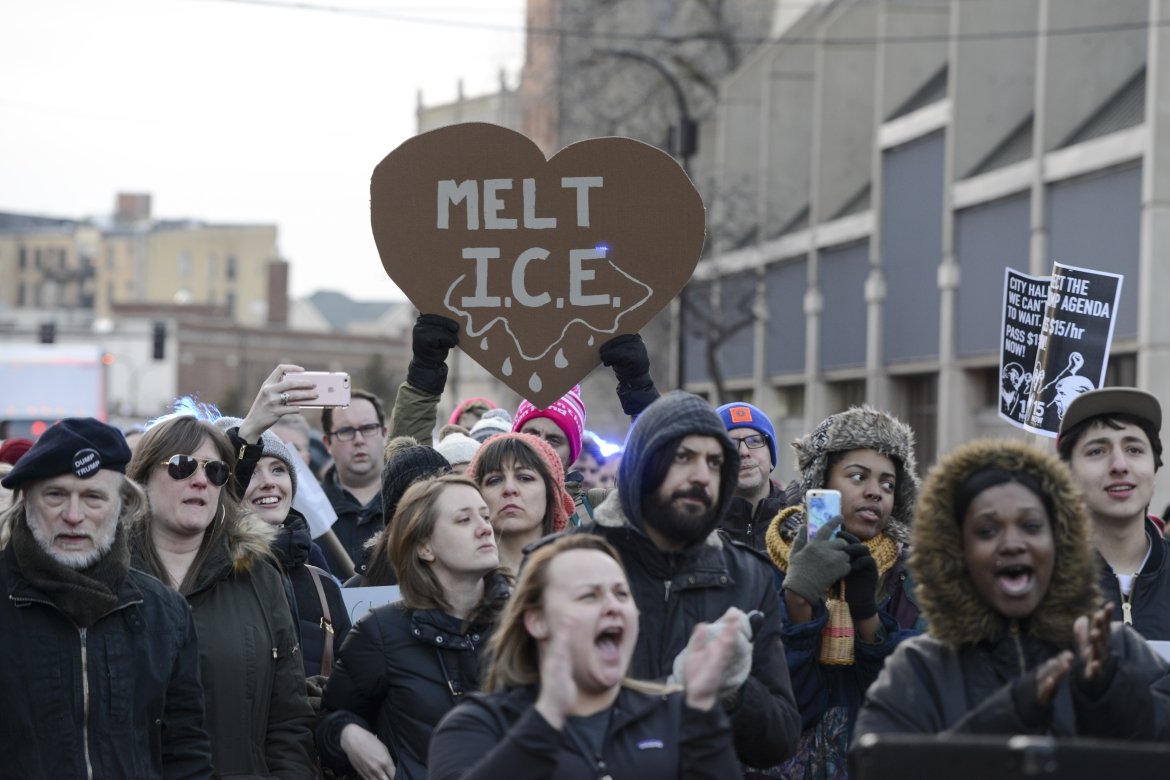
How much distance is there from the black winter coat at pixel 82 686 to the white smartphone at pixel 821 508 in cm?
187

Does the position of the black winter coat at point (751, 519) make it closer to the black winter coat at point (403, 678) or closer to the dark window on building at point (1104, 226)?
the black winter coat at point (403, 678)

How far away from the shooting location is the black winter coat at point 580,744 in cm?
394

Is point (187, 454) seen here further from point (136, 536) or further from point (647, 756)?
point (647, 756)

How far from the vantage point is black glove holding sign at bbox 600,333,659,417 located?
18.9 ft

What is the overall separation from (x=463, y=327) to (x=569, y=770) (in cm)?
261

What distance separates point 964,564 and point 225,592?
8.46ft

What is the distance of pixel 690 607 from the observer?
473cm

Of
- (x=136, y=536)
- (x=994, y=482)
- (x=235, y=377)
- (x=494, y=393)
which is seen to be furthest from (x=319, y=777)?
(x=235, y=377)

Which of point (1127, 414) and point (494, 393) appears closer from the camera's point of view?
point (1127, 414)

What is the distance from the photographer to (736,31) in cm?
4541

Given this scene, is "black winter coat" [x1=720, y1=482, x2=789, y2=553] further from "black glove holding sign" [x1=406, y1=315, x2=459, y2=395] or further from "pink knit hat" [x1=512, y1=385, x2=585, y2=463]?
"black glove holding sign" [x1=406, y1=315, x2=459, y2=395]

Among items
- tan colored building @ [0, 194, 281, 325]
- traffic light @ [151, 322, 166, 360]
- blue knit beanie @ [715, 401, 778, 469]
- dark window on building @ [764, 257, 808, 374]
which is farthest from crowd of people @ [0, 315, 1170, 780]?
tan colored building @ [0, 194, 281, 325]

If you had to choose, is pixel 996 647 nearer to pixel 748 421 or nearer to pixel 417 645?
pixel 417 645

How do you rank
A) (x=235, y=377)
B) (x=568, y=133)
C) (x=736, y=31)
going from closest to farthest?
(x=568, y=133) → (x=736, y=31) → (x=235, y=377)
